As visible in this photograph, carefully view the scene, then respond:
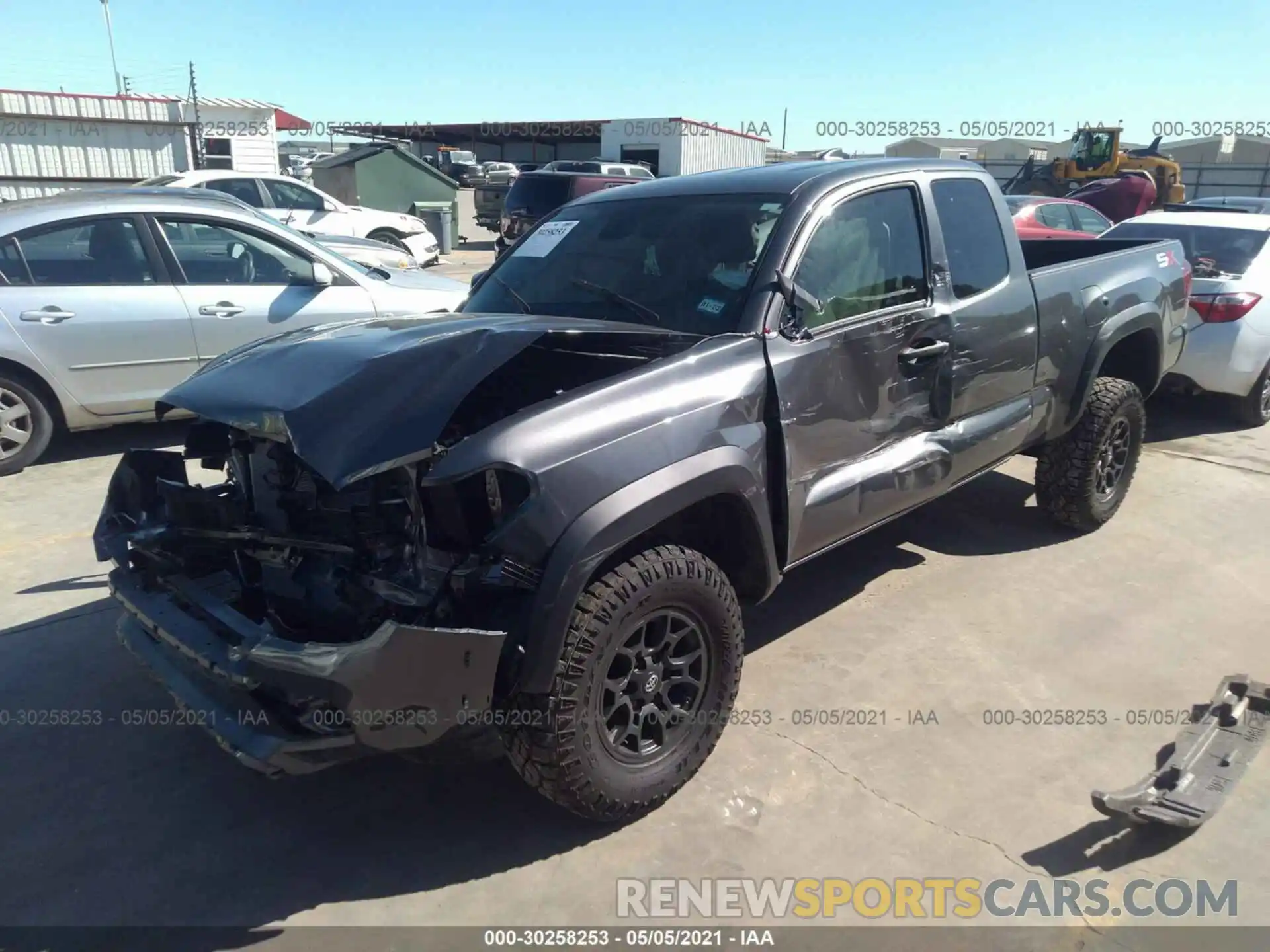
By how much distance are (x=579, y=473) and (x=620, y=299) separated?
1205 mm

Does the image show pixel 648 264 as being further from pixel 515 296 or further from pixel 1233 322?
pixel 1233 322

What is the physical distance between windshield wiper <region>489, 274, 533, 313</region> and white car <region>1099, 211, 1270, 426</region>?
16.2 ft

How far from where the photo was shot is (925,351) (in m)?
3.75

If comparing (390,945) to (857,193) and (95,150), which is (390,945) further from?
(95,150)

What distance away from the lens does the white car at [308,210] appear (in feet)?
44.8

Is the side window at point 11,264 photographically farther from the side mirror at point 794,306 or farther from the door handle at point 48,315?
the side mirror at point 794,306

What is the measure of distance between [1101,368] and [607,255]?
343 cm

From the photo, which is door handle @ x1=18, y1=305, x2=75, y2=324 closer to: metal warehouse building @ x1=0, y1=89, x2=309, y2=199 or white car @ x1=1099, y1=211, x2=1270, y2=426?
white car @ x1=1099, y1=211, x2=1270, y2=426

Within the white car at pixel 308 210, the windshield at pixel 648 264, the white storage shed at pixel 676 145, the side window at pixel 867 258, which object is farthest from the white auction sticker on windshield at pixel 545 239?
the white storage shed at pixel 676 145

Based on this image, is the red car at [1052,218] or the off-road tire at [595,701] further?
the red car at [1052,218]

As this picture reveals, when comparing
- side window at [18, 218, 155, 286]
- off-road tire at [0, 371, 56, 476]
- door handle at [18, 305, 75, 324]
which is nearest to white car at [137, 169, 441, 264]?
side window at [18, 218, 155, 286]

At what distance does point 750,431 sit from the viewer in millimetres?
3039

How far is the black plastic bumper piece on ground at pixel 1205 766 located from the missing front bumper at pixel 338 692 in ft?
6.46

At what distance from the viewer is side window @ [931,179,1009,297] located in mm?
4090
